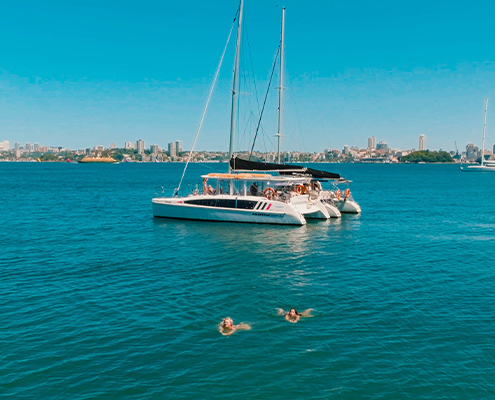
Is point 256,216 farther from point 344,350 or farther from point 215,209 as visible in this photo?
point 344,350

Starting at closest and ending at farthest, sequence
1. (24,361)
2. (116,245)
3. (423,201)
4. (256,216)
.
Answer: (24,361) → (116,245) → (256,216) → (423,201)

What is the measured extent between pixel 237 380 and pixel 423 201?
65.7m

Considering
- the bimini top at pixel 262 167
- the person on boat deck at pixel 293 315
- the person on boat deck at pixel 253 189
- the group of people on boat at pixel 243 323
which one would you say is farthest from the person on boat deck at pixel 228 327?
the bimini top at pixel 262 167

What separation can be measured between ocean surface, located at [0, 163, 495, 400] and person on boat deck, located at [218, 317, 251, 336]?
0.25 meters

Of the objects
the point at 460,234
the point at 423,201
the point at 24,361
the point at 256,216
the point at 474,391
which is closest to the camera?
the point at 474,391

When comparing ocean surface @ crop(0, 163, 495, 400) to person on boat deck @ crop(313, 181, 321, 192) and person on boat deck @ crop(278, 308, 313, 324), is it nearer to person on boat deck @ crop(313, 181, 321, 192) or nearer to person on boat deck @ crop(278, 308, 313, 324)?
person on boat deck @ crop(278, 308, 313, 324)

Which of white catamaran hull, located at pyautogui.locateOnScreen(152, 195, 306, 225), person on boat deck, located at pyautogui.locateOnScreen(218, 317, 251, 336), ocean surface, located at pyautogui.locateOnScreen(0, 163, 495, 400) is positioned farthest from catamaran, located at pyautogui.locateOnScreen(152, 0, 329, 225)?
person on boat deck, located at pyautogui.locateOnScreen(218, 317, 251, 336)

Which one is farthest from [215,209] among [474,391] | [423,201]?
[423,201]

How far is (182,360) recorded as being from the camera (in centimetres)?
1594

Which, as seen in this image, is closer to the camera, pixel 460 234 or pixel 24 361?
pixel 24 361

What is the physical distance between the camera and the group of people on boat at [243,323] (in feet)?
60.0

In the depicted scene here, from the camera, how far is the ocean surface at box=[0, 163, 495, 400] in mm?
14625

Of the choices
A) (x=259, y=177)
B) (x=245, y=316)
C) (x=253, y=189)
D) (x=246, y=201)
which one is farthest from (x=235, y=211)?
(x=245, y=316)

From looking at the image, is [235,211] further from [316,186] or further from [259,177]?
[316,186]
